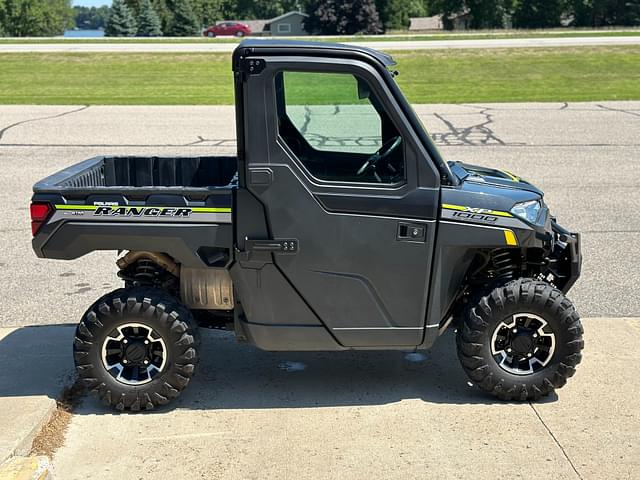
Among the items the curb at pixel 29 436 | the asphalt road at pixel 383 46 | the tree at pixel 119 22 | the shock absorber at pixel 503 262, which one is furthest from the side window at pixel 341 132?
the tree at pixel 119 22

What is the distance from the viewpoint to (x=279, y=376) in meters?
5.20

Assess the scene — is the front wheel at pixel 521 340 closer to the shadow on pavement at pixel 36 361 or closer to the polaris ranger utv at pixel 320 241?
the polaris ranger utv at pixel 320 241

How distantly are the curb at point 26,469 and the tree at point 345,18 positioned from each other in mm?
57811

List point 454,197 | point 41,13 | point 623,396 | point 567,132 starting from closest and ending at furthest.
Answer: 1. point 454,197
2. point 623,396
3. point 567,132
4. point 41,13

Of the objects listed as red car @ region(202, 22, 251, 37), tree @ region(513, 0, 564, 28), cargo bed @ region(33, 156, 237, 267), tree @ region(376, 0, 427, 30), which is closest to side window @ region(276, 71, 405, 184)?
cargo bed @ region(33, 156, 237, 267)

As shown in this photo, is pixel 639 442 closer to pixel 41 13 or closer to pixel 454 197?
pixel 454 197

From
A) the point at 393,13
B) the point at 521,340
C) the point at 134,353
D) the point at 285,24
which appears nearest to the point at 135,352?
the point at 134,353

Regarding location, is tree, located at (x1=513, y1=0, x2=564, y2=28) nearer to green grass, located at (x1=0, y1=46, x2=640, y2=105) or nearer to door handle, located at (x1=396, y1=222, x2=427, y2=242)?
green grass, located at (x1=0, y1=46, x2=640, y2=105)

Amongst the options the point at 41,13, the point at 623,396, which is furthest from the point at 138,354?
the point at 41,13

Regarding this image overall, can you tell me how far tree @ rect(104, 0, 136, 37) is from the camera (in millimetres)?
64375

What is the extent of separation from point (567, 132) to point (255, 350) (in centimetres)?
1139

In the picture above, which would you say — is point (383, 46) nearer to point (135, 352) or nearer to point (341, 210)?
point (341, 210)

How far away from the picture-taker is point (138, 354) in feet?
15.3

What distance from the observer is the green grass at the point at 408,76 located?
21.6 m
